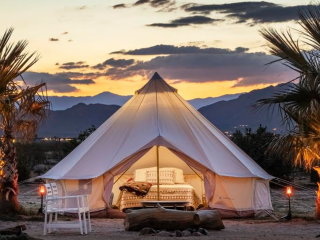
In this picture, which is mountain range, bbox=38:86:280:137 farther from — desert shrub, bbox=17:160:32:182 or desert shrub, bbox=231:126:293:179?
desert shrub, bbox=17:160:32:182

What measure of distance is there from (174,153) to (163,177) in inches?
71.8

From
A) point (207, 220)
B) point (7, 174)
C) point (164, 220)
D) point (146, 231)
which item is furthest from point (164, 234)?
point (7, 174)

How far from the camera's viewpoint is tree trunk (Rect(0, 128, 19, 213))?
12570 mm

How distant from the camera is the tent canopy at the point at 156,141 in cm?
1298

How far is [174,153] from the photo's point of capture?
13.1 meters

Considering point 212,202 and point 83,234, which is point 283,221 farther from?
point 83,234

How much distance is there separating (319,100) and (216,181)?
3522 mm

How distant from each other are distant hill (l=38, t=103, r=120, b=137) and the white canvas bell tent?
5695 cm

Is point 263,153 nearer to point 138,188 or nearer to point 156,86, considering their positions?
point 156,86

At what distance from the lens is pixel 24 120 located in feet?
42.1

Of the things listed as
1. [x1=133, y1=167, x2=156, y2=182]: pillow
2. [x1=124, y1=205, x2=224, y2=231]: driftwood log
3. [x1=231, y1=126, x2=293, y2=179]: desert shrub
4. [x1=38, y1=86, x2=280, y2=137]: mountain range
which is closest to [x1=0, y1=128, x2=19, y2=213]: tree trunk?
[x1=133, y1=167, x2=156, y2=182]: pillow

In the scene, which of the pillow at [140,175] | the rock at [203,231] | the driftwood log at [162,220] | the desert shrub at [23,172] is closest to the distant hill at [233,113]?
the desert shrub at [23,172]

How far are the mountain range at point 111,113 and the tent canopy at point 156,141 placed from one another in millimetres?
37387

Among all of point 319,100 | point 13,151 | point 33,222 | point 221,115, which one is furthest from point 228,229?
point 221,115
